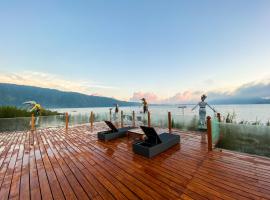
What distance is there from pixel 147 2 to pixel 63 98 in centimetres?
7758

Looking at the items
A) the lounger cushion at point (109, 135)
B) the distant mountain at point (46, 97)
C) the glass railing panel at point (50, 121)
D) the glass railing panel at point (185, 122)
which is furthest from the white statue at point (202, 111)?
the distant mountain at point (46, 97)

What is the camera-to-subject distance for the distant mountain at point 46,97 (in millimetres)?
54287

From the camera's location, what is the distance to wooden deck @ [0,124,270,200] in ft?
7.06

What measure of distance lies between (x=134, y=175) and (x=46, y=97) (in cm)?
8389

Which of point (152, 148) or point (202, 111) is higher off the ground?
point (202, 111)

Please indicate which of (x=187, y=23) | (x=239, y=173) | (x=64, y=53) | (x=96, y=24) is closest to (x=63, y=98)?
(x=64, y=53)

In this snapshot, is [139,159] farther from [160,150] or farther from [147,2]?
[147,2]

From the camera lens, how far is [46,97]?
7194 centimetres

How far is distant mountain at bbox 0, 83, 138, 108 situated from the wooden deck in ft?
181

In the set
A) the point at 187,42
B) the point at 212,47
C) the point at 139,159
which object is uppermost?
the point at 187,42

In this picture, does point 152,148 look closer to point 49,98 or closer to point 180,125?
point 180,125

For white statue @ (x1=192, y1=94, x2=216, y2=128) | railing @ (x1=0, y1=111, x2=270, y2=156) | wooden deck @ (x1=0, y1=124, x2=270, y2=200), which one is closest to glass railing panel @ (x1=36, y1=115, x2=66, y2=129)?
railing @ (x1=0, y1=111, x2=270, y2=156)

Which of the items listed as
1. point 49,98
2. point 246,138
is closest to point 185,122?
point 246,138

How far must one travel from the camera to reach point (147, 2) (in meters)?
10.0
